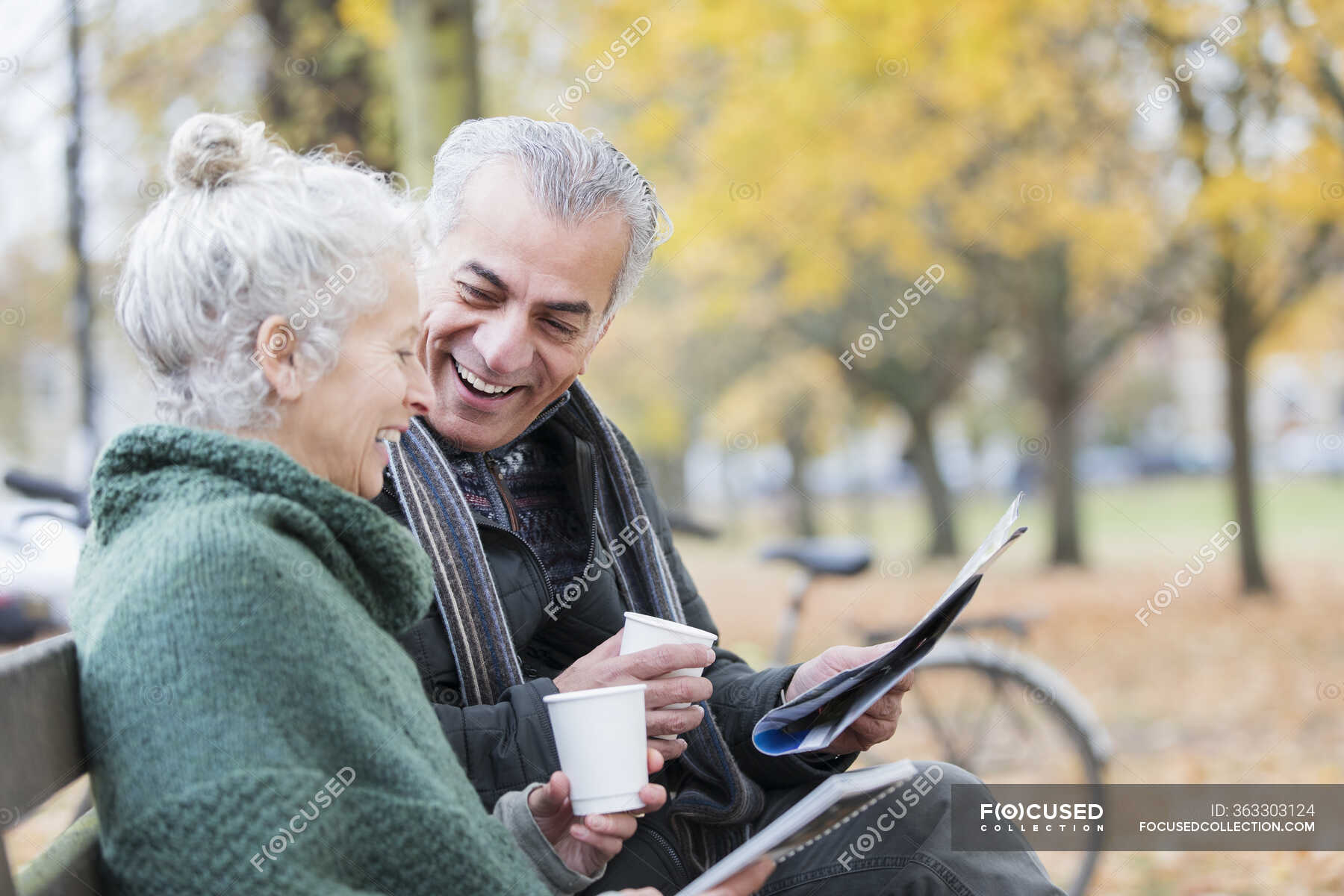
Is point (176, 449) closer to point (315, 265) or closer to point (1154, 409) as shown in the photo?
point (315, 265)

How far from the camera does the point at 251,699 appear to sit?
121 cm

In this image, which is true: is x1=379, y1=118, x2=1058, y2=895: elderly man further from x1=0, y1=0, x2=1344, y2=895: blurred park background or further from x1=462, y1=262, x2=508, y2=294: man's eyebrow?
x1=0, y1=0, x2=1344, y2=895: blurred park background

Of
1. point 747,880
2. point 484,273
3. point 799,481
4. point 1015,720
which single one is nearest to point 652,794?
point 747,880

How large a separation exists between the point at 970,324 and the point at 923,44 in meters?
8.73

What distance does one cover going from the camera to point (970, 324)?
1788 cm

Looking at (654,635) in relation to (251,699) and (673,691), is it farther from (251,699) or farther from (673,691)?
(251,699)

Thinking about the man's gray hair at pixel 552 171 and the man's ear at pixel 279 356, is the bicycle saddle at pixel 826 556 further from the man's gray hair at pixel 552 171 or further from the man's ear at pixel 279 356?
the man's ear at pixel 279 356

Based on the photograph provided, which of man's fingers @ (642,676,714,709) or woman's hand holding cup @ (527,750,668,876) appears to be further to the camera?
man's fingers @ (642,676,714,709)

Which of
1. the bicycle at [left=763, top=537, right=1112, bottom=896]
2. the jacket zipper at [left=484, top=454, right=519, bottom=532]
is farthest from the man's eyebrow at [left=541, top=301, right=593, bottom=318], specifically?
the bicycle at [left=763, top=537, right=1112, bottom=896]

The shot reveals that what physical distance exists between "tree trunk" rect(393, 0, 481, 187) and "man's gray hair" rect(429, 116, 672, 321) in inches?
100

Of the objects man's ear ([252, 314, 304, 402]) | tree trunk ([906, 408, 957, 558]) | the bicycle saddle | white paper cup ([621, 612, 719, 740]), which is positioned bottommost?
tree trunk ([906, 408, 957, 558])

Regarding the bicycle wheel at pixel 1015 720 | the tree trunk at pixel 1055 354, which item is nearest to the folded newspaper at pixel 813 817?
the bicycle wheel at pixel 1015 720

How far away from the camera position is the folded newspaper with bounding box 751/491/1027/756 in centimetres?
170

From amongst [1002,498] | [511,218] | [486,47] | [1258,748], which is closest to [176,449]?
[511,218]
